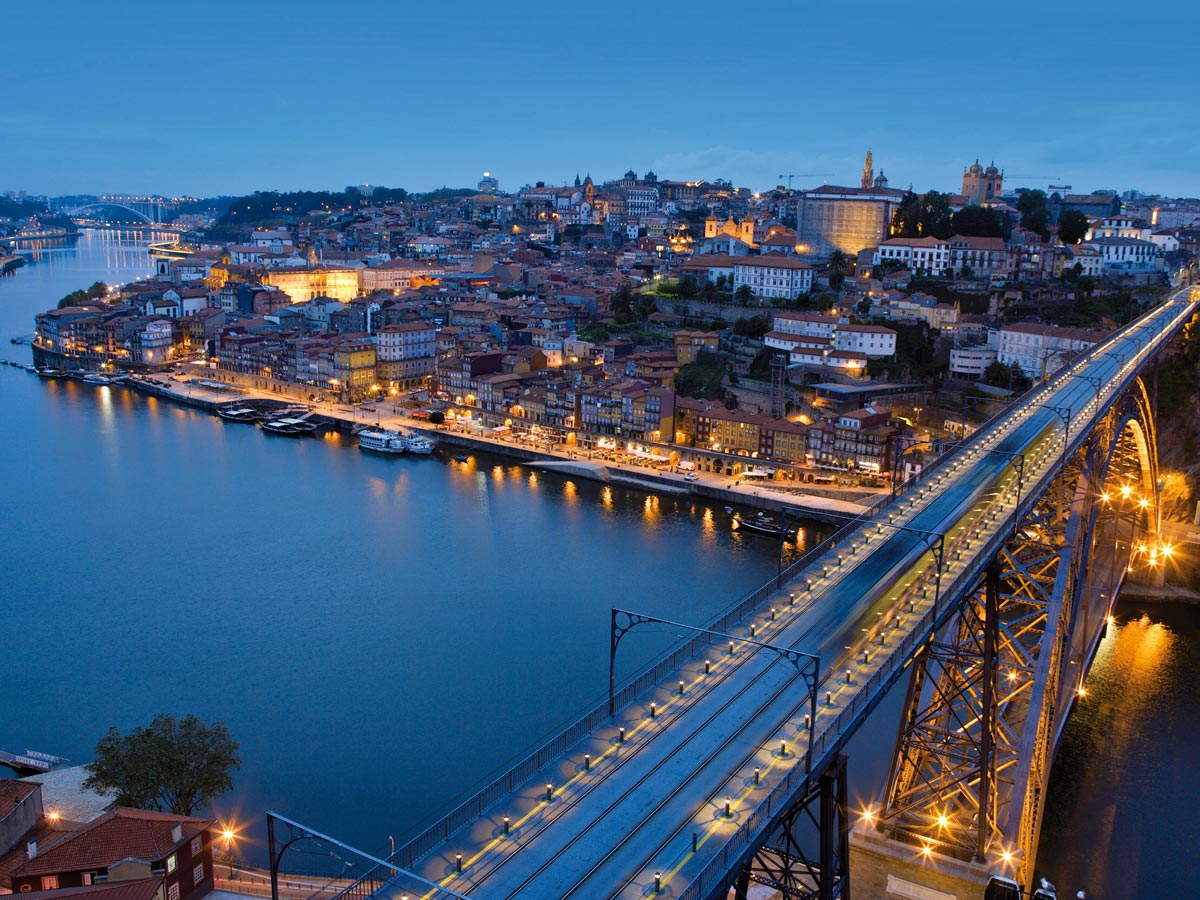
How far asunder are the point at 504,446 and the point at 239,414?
287 inches

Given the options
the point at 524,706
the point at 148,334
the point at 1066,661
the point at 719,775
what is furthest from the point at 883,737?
the point at 148,334

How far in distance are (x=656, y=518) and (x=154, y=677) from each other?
7.90 metres

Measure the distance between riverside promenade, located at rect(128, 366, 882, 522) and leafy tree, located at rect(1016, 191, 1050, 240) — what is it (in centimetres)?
1521

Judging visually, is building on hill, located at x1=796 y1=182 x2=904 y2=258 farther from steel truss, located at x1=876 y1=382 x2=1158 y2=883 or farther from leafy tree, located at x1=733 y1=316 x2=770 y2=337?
→ steel truss, located at x1=876 y1=382 x2=1158 y2=883

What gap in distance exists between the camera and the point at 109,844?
5699mm

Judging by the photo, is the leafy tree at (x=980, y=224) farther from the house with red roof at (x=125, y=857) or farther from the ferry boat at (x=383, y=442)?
the house with red roof at (x=125, y=857)

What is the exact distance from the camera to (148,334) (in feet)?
94.5

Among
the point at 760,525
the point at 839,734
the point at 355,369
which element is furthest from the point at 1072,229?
the point at 839,734

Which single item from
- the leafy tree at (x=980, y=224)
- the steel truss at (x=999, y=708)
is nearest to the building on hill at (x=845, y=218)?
the leafy tree at (x=980, y=224)

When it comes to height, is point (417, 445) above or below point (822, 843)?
below

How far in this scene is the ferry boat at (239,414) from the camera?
23.1 meters

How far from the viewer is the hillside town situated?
18.5 meters

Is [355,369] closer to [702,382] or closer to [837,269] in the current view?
[702,382]

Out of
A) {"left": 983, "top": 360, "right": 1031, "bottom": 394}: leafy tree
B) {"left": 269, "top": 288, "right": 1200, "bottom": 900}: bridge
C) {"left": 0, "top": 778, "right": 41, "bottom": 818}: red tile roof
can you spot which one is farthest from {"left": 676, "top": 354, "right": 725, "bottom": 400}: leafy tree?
{"left": 0, "top": 778, "right": 41, "bottom": 818}: red tile roof
